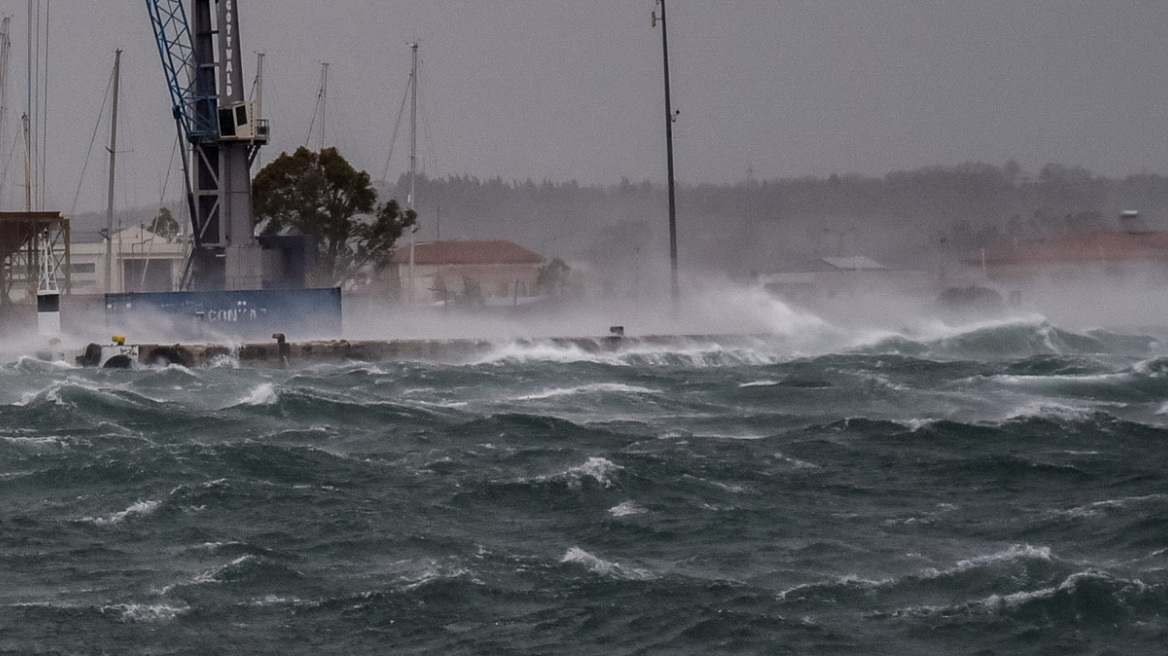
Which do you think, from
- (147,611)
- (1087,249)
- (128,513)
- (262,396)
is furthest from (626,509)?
(1087,249)

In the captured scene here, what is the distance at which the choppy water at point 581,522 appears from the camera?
11961mm

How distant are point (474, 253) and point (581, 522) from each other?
7224cm

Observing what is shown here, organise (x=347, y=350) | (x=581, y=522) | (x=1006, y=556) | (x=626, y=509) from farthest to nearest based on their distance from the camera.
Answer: (x=347, y=350), (x=626, y=509), (x=581, y=522), (x=1006, y=556)

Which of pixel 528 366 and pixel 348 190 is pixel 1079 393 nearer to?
pixel 528 366

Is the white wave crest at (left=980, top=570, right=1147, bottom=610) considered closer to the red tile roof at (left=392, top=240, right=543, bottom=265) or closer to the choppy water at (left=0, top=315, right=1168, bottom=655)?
the choppy water at (left=0, top=315, right=1168, bottom=655)

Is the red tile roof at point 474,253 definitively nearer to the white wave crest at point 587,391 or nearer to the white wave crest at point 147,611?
the white wave crest at point 587,391

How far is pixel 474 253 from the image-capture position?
87438 mm

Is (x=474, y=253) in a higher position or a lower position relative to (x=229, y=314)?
higher

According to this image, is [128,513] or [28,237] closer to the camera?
[128,513]

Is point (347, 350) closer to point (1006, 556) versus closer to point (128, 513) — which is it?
point (128, 513)

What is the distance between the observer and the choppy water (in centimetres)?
1196

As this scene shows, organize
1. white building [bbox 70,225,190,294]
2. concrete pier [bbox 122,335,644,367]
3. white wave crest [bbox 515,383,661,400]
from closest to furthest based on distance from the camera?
white wave crest [bbox 515,383,661,400] < concrete pier [bbox 122,335,644,367] < white building [bbox 70,225,190,294]

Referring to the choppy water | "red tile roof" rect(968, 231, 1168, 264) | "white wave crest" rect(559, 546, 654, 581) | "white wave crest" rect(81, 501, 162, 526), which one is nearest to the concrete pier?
the choppy water

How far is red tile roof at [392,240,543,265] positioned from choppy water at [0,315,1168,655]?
57.5 meters
